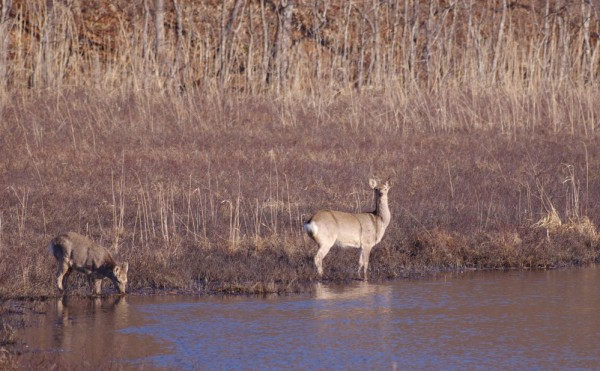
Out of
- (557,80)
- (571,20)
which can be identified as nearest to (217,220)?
(557,80)

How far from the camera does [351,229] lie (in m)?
11.3

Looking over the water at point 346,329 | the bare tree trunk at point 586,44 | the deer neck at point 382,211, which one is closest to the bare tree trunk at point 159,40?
the bare tree trunk at point 586,44

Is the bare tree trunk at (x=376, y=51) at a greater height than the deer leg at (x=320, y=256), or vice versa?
the bare tree trunk at (x=376, y=51)

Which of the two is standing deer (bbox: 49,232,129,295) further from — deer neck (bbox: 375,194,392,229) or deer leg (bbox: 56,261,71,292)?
deer neck (bbox: 375,194,392,229)

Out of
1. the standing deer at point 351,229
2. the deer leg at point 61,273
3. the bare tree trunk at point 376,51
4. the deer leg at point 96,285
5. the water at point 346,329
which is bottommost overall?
the water at point 346,329

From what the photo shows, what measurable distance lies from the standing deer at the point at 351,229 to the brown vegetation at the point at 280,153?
0.31 m

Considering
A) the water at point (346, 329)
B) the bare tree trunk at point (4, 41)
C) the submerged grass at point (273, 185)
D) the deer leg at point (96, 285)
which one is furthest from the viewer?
the bare tree trunk at point (4, 41)

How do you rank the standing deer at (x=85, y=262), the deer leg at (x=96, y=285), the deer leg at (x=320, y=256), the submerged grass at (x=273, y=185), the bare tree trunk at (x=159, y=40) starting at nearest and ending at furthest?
the standing deer at (x=85, y=262) → the deer leg at (x=96, y=285) → the deer leg at (x=320, y=256) → the submerged grass at (x=273, y=185) → the bare tree trunk at (x=159, y=40)

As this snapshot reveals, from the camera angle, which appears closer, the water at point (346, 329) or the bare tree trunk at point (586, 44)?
the water at point (346, 329)

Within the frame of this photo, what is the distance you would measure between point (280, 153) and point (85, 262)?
24.1 ft

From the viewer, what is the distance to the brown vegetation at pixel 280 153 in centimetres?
1202

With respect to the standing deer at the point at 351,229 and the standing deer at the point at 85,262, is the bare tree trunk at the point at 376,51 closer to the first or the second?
the standing deer at the point at 351,229

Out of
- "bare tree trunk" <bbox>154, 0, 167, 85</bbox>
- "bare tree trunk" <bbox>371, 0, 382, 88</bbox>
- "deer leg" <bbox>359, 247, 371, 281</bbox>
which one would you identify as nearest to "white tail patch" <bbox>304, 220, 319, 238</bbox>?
"deer leg" <bbox>359, 247, 371, 281</bbox>

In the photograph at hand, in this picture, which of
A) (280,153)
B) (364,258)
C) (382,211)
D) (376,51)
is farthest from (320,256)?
(376,51)
